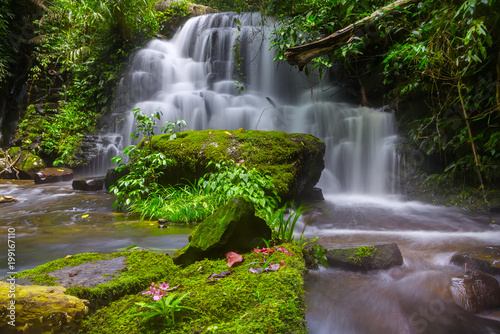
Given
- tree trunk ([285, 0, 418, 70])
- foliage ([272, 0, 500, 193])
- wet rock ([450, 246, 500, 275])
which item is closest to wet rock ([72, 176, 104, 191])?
foliage ([272, 0, 500, 193])

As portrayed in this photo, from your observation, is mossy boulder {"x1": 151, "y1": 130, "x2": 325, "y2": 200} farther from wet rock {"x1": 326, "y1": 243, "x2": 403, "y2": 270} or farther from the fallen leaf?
the fallen leaf

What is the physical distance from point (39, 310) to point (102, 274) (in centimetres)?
50

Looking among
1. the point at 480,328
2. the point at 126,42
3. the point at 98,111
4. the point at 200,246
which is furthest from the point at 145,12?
the point at 480,328

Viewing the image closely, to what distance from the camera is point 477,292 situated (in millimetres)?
2275

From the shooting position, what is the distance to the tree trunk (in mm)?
3947

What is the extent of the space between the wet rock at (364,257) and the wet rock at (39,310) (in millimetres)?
2202

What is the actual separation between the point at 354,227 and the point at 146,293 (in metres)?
3.62

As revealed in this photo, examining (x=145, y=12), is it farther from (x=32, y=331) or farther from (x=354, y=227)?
(x=32, y=331)

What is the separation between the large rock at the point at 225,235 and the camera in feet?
6.91

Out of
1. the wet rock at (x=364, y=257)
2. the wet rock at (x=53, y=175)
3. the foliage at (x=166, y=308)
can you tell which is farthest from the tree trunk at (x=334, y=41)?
the wet rock at (x=53, y=175)

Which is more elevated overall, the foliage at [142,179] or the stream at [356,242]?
the foliage at [142,179]

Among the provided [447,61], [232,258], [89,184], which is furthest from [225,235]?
[89,184]

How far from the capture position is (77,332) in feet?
4.36

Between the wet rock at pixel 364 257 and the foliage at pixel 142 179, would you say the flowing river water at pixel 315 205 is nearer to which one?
the wet rock at pixel 364 257
